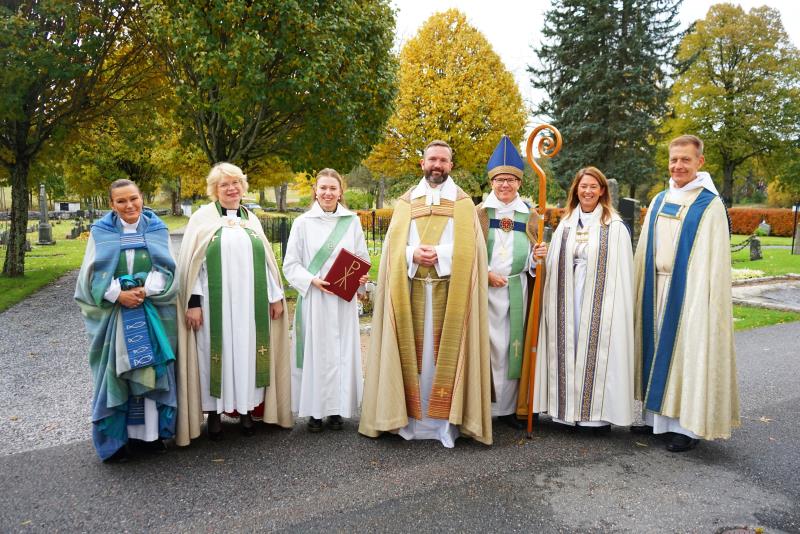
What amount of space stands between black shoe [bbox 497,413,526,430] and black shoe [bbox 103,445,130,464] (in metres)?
3.06

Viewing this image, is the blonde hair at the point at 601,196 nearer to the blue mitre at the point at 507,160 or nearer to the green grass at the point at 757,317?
the blue mitre at the point at 507,160

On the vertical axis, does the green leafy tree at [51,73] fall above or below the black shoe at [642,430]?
above

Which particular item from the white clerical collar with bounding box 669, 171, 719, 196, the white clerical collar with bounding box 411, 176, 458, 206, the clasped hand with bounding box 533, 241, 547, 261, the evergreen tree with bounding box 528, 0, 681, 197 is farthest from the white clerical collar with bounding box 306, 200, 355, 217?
the evergreen tree with bounding box 528, 0, 681, 197

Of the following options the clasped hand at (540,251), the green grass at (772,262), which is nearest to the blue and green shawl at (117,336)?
the clasped hand at (540,251)

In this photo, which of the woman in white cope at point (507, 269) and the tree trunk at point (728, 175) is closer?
the woman in white cope at point (507, 269)

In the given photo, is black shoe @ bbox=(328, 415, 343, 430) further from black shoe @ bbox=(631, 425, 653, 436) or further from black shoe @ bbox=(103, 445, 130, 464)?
black shoe @ bbox=(631, 425, 653, 436)

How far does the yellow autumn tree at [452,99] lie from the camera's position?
23328mm

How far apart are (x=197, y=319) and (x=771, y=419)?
203 inches

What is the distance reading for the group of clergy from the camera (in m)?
4.30

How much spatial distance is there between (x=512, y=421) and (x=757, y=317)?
721cm

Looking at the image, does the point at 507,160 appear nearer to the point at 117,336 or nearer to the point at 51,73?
the point at 117,336

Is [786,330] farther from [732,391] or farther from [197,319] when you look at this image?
[197,319]

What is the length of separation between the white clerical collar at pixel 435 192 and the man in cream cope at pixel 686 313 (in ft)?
5.55

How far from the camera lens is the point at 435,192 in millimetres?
4668
